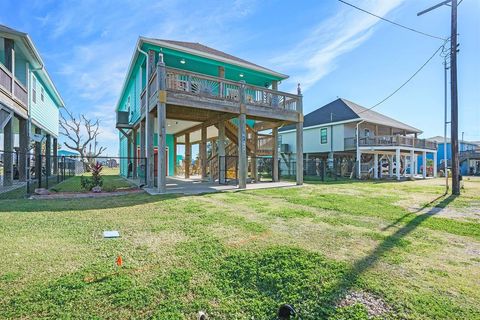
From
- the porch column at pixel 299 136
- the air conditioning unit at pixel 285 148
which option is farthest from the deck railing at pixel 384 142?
the porch column at pixel 299 136

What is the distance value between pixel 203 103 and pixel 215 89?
70.2 inches

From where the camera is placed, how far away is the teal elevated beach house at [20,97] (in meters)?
9.77

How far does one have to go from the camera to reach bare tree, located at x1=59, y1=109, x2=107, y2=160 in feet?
118

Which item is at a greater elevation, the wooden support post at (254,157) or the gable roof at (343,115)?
the gable roof at (343,115)

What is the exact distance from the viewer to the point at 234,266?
9.68ft

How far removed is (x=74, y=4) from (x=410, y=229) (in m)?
12.5

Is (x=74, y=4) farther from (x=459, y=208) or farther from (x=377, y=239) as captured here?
(x=459, y=208)

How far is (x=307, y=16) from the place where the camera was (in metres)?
8.74

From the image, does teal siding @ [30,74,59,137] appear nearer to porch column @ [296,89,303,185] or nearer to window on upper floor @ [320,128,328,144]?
porch column @ [296,89,303,185]

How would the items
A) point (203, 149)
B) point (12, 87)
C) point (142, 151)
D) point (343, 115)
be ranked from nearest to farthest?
point (12, 87), point (142, 151), point (203, 149), point (343, 115)

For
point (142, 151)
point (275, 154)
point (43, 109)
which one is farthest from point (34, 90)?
point (275, 154)

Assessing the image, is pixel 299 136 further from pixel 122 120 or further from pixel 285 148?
pixel 285 148

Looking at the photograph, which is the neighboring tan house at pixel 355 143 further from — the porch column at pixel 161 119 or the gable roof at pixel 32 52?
the gable roof at pixel 32 52

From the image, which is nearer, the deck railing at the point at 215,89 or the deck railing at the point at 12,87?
the deck railing at the point at 12,87
